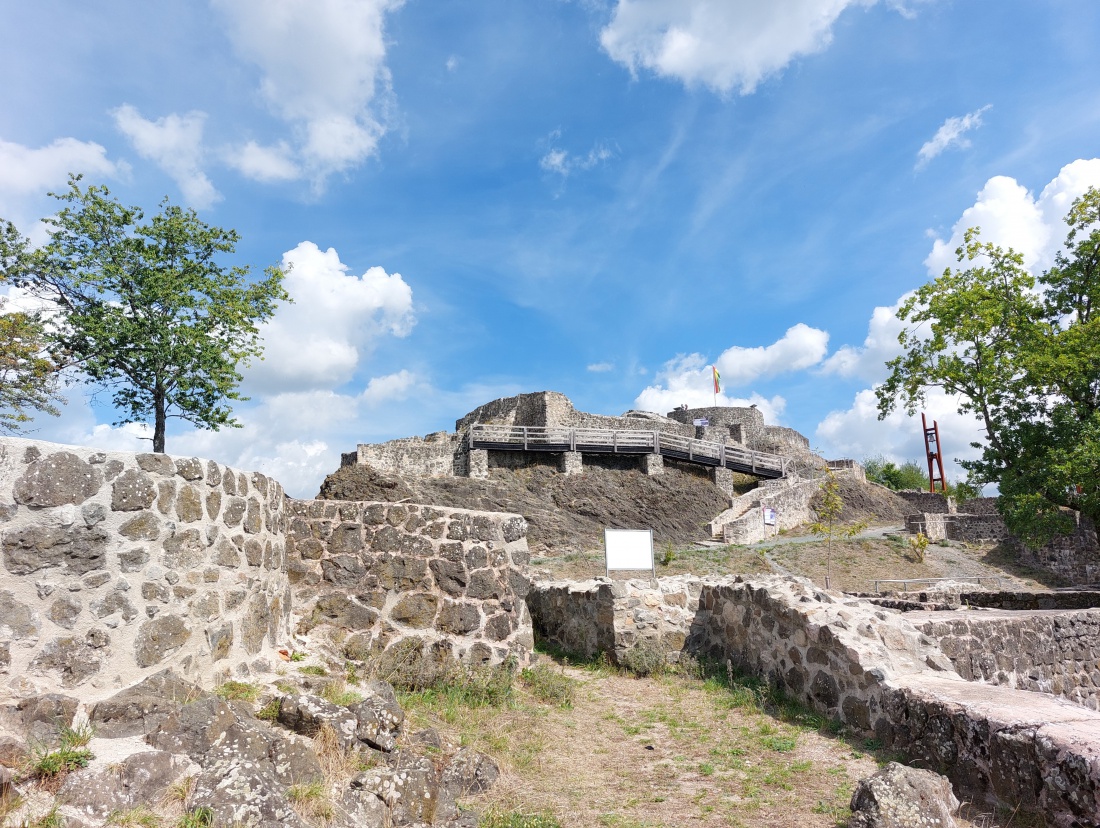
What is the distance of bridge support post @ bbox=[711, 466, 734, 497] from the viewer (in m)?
35.8

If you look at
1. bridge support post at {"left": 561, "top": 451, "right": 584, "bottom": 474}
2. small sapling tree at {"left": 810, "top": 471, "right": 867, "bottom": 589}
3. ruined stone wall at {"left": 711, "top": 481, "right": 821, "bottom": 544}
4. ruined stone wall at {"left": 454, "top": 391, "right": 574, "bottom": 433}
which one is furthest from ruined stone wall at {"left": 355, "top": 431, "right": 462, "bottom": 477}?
small sapling tree at {"left": 810, "top": 471, "right": 867, "bottom": 589}

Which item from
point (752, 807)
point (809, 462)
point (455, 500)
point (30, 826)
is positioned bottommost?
point (752, 807)

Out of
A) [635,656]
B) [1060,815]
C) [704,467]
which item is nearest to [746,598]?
[635,656]

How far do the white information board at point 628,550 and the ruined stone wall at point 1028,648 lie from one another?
12.9 ft

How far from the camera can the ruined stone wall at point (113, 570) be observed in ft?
13.1

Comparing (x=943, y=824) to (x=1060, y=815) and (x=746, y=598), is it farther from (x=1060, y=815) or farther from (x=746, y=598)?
(x=746, y=598)

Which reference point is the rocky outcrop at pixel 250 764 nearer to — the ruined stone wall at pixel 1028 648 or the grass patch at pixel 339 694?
the grass patch at pixel 339 694

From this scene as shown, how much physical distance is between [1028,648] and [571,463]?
1018 inches

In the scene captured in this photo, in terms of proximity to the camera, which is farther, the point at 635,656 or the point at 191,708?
the point at 635,656

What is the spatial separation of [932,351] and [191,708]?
21282 millimetres

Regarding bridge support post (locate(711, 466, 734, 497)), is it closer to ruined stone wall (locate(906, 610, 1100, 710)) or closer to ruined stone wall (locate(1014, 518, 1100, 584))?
ruined stone wall (locate(1014, 518, 1100, 584))

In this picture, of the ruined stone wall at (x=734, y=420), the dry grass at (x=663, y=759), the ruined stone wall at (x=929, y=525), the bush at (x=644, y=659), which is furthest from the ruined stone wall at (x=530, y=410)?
the dry grass at (x=663, y=759)

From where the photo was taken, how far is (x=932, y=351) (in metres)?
20.1

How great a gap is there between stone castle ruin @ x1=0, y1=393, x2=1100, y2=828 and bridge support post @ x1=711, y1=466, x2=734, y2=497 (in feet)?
78.1
